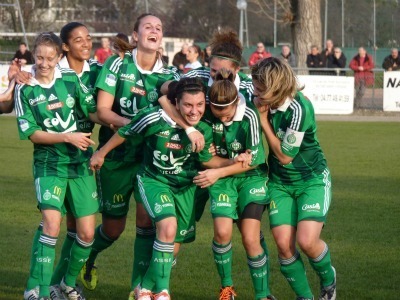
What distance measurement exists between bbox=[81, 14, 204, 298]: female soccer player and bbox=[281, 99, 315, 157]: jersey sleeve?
120 centimetres

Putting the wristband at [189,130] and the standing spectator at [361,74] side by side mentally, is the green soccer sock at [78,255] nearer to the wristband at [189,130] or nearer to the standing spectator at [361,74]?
the wristband at [189,130]

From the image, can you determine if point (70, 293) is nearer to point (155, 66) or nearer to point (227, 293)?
point (227, 293)

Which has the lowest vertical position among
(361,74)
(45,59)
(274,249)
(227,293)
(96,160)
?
(274,249)

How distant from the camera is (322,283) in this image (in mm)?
7207

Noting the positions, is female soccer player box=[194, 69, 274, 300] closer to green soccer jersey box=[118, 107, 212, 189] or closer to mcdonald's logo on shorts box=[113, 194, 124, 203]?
green soccer jersey box=[118, 107, 212, 189]

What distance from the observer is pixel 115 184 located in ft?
25.5

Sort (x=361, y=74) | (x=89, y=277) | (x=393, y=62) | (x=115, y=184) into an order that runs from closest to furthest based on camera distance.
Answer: (x=115, y=184) → (x=89, y=277) → (x=361, y=74) → (x=393, y=62)

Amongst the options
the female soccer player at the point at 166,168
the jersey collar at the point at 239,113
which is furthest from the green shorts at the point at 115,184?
the jersey collar at the point at 239,113

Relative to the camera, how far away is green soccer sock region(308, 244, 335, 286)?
7016 millimetres

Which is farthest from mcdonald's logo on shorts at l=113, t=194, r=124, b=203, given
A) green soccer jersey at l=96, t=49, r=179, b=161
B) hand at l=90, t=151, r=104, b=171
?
hand at l=90, t=151, r=104, b=171

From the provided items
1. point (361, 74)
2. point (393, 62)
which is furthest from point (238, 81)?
point (393, 62)

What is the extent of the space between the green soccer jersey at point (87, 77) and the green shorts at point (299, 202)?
5.26ft

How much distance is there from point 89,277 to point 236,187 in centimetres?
174

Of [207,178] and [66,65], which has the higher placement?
[66,65]
